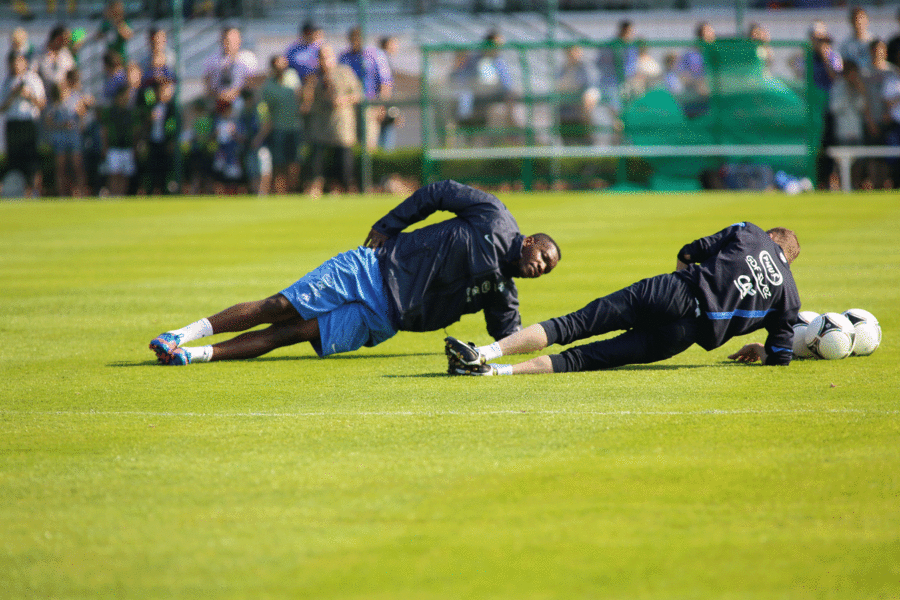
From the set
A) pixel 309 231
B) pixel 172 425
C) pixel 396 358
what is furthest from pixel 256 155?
pixel 172 425

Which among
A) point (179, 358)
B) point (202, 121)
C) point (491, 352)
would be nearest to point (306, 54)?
point (202, 121)

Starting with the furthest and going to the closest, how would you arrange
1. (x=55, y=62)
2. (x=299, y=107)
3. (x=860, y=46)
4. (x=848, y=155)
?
(x=55, y=62) → (x=299, y=107) → (x=848, y=155) → (x=860, y=46)

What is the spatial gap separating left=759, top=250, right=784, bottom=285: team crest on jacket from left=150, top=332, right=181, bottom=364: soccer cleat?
3834mm

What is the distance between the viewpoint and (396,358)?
26.6 ft

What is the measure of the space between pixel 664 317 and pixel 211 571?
4004mm

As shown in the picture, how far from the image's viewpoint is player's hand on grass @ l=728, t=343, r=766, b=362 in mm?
7457

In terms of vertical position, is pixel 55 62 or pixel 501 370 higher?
pixel 55 62

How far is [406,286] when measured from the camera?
7.46 meters

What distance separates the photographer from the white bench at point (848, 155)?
21.4m

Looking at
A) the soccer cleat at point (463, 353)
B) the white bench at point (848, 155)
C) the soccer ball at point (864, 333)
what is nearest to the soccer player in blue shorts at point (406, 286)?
the soccer cleat at point (463, 353)

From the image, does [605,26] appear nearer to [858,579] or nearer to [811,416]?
[811,416]

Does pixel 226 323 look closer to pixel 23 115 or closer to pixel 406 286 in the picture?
pixel 406 286

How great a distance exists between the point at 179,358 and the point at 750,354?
12.5 feet

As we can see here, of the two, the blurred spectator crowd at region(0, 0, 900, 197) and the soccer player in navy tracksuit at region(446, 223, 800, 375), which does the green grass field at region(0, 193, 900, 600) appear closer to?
the soccer player in navy tracksuit at region(446, 223, 800, 375)
